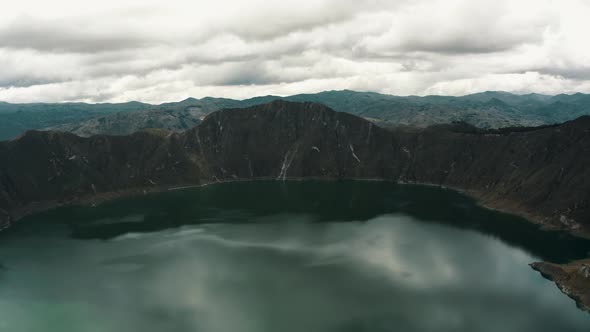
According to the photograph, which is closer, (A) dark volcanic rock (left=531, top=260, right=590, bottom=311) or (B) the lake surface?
(B) the lake surface

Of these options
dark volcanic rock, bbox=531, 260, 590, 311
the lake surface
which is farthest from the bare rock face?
the lake surface

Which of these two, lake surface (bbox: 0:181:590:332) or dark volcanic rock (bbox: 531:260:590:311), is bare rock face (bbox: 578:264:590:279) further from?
lake surface (bbox: 0:181:590:332)

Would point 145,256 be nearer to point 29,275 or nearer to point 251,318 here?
point 29,275

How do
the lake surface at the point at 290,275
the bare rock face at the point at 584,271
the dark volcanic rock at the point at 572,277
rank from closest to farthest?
the lake surface at the point at 290,275 → the dark volcanic rock at the point at 572,277 → the bare rock face at the point at 584,271

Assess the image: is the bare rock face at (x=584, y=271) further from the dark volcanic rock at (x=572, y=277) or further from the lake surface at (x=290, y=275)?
the lake surface at (x=290, y=275)

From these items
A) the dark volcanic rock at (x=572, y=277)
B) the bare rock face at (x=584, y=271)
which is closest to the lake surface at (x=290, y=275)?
the dark volcanic rock at (x=572, y=277)

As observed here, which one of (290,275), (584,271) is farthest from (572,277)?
(290,275)

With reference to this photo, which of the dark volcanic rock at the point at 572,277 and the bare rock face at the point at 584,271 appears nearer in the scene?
the dark volcanic rock at the point at 572,277

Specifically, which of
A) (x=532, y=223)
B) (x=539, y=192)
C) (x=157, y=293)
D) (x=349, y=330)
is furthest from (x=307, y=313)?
(x=539, y=192)
